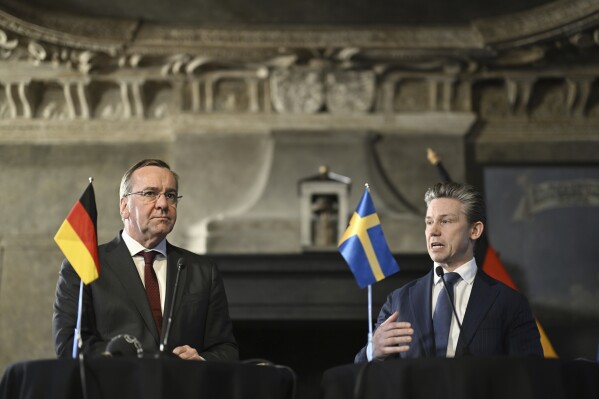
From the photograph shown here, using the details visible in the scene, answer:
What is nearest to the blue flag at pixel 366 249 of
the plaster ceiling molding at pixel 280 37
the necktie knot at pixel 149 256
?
the necktie knot at pixel 149 256

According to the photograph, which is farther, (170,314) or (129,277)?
(129,277)

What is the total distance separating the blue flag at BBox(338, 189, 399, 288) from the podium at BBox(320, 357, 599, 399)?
1.26 metres

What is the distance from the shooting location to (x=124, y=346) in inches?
126

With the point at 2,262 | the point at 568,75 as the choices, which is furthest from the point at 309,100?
the point at 2,262

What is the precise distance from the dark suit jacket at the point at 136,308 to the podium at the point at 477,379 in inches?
29.0

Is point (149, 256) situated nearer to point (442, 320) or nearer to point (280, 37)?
point (442, 320)

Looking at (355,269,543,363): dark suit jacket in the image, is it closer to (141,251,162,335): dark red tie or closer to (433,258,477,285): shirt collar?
(433,258,477,285): shirt collar

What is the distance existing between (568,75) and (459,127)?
1.10 metres

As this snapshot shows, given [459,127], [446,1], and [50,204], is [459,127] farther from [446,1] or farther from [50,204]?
[50,204]

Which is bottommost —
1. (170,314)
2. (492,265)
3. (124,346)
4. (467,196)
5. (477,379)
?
(477,379)

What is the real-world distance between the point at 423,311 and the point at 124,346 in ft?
3.76

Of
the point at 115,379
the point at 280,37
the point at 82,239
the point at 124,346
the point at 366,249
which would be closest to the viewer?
the point at 115,379

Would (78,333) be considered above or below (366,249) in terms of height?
below

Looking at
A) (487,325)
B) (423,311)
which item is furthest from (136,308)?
(487,325)
